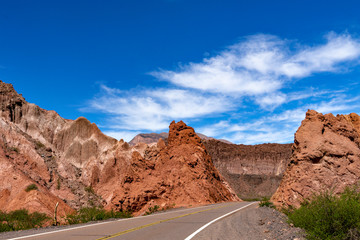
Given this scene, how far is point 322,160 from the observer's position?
1409 cm

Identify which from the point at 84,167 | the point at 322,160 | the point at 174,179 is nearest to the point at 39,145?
the point at 84,167

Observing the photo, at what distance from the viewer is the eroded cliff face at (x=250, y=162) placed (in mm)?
99188

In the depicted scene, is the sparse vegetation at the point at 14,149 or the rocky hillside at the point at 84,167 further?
the sparse vegetation at the point at 14,149

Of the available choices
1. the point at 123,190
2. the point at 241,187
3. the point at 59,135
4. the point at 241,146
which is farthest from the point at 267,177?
the point at 123,190

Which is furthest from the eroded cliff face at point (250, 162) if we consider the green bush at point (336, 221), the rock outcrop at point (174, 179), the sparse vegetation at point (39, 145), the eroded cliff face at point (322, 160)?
the green bush at point (336, 221)

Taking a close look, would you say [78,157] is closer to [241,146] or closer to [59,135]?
[59,135]

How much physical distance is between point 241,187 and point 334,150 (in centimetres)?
8498

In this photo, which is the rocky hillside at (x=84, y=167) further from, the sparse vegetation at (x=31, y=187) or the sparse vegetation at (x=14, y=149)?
the sparse vegetation at (x=31, y=187)

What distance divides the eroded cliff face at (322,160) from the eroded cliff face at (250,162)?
8280 centimetres

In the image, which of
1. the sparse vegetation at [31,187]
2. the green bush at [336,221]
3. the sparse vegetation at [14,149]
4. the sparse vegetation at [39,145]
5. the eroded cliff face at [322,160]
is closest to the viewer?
the green bush at [336,221]

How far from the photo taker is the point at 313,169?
45.9 feet

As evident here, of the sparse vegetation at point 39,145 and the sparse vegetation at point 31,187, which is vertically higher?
the sparse vegetation at point 39,145

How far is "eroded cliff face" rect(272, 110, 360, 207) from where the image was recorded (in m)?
13.3

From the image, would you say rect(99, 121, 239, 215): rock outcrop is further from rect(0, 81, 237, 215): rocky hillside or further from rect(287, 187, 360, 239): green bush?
rect(287, 187, 360, 239): green bush
